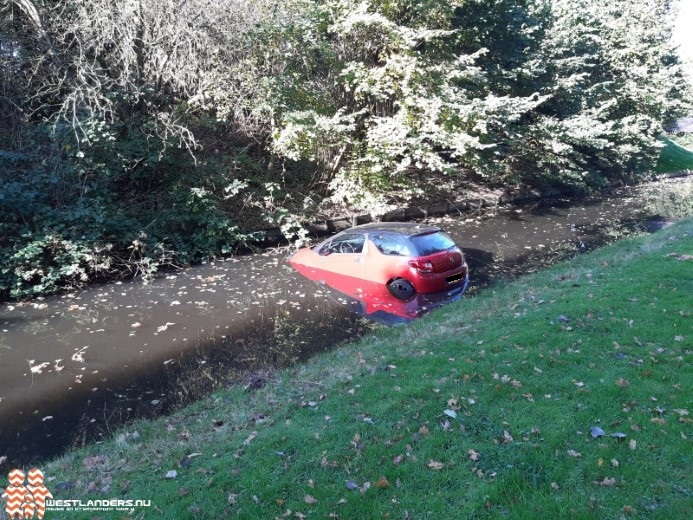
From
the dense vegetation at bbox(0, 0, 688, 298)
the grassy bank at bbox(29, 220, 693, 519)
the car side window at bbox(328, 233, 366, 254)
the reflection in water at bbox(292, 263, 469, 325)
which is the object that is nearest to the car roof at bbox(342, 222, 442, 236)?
the car side window at bbox(328, 233, 366, 254)

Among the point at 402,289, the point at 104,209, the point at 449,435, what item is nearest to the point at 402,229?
the point at 402,289

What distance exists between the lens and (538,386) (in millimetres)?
5293

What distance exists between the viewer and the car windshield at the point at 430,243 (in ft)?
33.3

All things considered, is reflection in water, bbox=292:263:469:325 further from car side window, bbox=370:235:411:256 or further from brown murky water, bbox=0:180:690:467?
car side window, bbox=370:235:411:256

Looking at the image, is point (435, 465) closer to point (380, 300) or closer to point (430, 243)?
point (380, 300)

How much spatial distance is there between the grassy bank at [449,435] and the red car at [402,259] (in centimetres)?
260

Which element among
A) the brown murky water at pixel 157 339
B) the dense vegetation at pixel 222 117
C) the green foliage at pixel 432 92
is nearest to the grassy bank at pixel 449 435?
the brown murky water at pixel 157 339

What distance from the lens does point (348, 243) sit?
11.6 meters

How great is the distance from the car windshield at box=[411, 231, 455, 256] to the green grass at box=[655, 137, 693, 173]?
37307mm

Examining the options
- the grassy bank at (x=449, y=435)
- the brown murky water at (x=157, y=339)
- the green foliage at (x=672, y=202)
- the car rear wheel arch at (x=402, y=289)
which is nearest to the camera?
the grassy bank at (x=449, y=435)

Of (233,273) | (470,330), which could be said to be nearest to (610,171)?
(233,273)

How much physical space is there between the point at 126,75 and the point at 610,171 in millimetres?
29509

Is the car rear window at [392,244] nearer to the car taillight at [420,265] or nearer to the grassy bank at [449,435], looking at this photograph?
the car taillight at [420,265]

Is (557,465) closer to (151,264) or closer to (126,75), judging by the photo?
(151,264)
